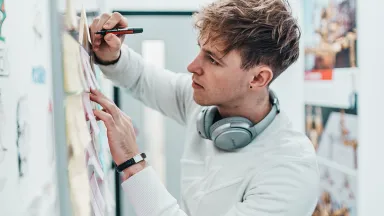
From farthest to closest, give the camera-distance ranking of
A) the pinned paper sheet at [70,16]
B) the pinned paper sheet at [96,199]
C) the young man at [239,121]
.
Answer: the young man at [239,121], the pinned paper sheet at [96,199], the pinned paper sheet at [70,16]

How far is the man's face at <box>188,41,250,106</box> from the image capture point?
0.95 m

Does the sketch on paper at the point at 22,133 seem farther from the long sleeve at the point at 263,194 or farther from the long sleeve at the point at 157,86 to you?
the long sleeve at the point at 157,86

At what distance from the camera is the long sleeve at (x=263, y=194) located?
2.75 feet

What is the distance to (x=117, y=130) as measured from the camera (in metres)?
0.76

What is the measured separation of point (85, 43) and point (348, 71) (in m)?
1.58

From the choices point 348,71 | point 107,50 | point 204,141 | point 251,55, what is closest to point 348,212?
point 348,71

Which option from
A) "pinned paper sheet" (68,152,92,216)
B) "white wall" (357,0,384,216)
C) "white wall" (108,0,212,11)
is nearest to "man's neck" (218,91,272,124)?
"pinned paper sheet" (68,152,92,216)

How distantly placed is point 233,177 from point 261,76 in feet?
0.79

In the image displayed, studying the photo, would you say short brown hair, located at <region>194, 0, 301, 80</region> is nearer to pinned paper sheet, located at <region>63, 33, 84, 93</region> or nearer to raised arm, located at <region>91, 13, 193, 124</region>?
raised arm, located at <region>91, 13, 193, 124</region>

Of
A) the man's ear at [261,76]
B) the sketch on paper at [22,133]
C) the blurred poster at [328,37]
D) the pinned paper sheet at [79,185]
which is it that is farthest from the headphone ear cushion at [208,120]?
the blurred poster at [328,37]

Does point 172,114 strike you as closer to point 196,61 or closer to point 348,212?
point 196,61

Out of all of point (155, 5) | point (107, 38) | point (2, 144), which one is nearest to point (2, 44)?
point (2, 144)

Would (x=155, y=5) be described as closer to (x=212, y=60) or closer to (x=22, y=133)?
(x=212, y=60)

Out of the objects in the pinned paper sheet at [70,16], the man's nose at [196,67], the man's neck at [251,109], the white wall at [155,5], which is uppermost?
the white wall at [155,5]
